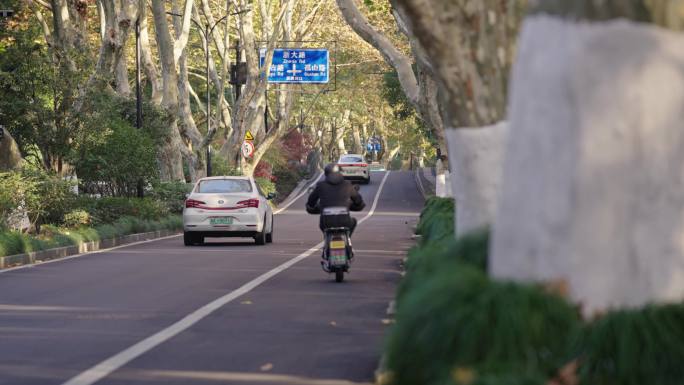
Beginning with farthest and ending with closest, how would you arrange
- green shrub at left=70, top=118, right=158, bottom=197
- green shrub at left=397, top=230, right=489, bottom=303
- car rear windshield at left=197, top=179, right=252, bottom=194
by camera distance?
green shrub at left=70, top=118, right=158, bottom=197 → car rear windshield at left=197, top=179, right=252, bottom=194 → green shrub at left=397, top=230, right=489, bottom=303

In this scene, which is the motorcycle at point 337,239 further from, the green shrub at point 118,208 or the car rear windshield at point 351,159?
the car rear windshield at point 351,159

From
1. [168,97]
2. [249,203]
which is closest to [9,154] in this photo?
[249,203]

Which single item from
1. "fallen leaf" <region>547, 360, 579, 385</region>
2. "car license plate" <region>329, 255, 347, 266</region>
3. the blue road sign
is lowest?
"car license plate" <region>329, 255, 347, 266</region>

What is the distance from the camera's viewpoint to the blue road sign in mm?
62656

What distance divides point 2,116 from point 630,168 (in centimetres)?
2700

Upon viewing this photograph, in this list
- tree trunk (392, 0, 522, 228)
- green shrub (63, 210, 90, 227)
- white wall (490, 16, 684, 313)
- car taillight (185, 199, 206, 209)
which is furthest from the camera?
green shrub (63, 210, 90, 227)

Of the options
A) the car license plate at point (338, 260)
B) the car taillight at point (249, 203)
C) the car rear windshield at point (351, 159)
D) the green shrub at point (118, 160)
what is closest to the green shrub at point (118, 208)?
the green shrub at point (118, 160)

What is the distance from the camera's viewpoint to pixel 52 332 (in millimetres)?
12859

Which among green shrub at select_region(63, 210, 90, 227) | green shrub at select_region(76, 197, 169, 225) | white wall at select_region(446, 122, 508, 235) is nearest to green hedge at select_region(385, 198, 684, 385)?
white wall at select_region(446, 122, 508, 235)

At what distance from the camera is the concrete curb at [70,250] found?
24.1m

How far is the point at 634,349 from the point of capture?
247 inches

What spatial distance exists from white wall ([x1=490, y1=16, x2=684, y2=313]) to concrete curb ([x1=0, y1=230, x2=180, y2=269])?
17543 millimetres

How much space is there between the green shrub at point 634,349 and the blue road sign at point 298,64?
56308 mm

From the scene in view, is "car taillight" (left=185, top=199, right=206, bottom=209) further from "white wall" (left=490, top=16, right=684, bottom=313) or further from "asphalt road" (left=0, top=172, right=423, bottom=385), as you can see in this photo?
"white wall" (left=490, top=16, right=684, bottom=313)
